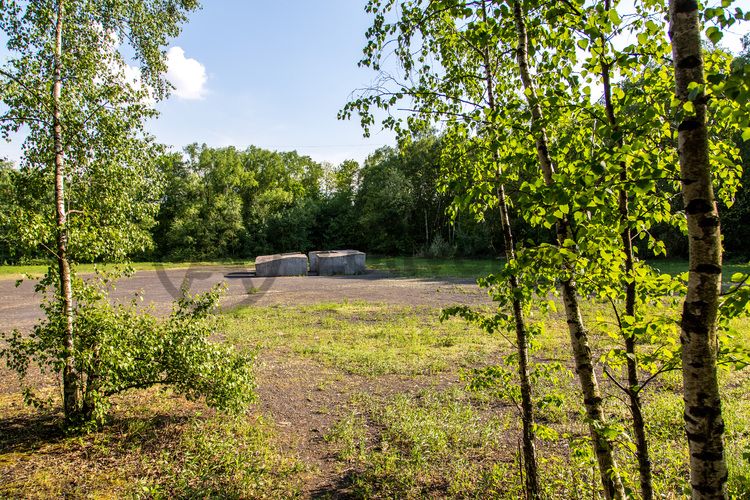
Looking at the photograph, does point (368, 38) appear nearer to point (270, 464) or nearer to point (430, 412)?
point (270, 464)

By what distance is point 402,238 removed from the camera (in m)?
41.0

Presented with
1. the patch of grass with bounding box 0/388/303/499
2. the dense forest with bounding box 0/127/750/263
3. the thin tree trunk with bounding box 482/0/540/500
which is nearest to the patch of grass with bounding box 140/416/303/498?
the patch of grass with bounding box 0/388/303/499

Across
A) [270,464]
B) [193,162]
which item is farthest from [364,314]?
[193,162]

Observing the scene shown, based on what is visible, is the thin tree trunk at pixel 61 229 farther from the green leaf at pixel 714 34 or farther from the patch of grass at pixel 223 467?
the green leaf at pixel 714 34

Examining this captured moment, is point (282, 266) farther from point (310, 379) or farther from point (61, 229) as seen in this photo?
point (61, 229)

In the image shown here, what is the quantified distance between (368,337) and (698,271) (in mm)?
8874

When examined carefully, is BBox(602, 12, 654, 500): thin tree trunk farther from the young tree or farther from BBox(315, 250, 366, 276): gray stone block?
BBox(315, 250, 366, 276): gray stone block

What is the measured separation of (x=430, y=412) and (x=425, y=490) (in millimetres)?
1711

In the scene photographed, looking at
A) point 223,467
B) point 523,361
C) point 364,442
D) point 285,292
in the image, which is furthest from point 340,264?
point 523,361

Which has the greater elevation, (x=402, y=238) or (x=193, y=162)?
(x=193, y=162)

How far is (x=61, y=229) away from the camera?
4.55 metres

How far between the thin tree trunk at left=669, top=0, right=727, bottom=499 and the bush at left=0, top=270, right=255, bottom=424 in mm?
4207

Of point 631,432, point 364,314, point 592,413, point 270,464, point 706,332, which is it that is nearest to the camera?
point 706,332

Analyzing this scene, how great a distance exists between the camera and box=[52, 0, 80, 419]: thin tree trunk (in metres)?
4.55
